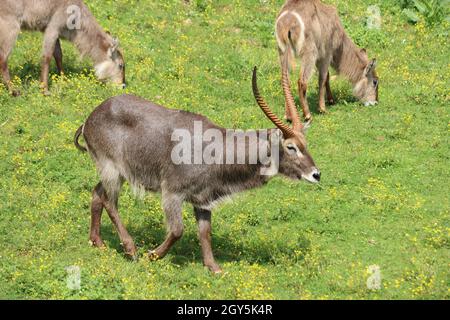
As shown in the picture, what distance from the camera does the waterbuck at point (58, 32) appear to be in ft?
44.9

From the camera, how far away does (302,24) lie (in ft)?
44.9

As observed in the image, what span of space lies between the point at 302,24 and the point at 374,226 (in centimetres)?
445

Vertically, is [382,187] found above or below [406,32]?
below

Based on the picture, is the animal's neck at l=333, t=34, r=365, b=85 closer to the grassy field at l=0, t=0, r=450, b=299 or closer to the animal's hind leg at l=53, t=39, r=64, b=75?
the grassy field at l=0, t=0, r=450, b=299

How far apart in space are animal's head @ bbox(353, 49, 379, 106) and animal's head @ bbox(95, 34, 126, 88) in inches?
161

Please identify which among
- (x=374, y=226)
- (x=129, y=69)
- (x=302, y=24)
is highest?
(x=302, y=24)

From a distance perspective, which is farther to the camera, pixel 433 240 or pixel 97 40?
pixel 97 40

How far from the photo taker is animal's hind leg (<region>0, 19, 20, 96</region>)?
13594mm

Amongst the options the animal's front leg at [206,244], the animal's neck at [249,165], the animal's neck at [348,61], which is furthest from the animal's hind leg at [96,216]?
the animal's neck at [348,61]

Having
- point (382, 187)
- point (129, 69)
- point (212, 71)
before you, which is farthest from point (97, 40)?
point (382, 187)

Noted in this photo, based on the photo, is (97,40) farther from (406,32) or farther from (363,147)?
(406,32)

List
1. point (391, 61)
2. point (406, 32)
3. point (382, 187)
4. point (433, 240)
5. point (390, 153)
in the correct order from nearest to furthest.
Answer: point (433, 240) < point (382, 187) < point (390, 153) < point (391, 61) < point (406, 32)

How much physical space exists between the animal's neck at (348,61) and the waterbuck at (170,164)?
5298mm

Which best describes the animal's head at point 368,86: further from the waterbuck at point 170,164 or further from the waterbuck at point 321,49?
the waterbuck at point 170,164
